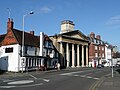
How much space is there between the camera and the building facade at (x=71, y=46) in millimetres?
78125

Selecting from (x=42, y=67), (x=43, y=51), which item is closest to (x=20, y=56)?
(x=42, y=67)

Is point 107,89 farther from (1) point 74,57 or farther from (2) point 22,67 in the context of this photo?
(1) point 74,57

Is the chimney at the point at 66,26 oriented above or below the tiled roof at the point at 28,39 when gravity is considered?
above

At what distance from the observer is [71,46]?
8612 cm

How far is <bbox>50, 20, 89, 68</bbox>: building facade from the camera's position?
3076 inches

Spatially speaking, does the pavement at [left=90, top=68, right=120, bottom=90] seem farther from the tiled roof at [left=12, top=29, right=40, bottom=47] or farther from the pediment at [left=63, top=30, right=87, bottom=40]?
the pediment at [left=63, top=30, right=87, bottom=40]

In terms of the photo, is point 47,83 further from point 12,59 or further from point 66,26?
point 66,26

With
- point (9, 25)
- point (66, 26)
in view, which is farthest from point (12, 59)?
point (66, 26)

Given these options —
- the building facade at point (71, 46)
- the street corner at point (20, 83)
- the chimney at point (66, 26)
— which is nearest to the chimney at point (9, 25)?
the street corner at point (20, 83)

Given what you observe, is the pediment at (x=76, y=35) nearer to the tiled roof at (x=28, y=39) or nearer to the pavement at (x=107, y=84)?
the tiled roof at (x=28, y=39)

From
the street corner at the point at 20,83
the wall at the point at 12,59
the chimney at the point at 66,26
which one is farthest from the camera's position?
the chimney at the point at 66,26

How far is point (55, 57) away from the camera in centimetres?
6525

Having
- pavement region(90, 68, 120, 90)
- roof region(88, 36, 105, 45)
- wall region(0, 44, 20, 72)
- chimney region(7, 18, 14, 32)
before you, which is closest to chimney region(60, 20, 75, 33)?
roof region(88, 36, 105, 45)

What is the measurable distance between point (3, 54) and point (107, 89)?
1447 inches
